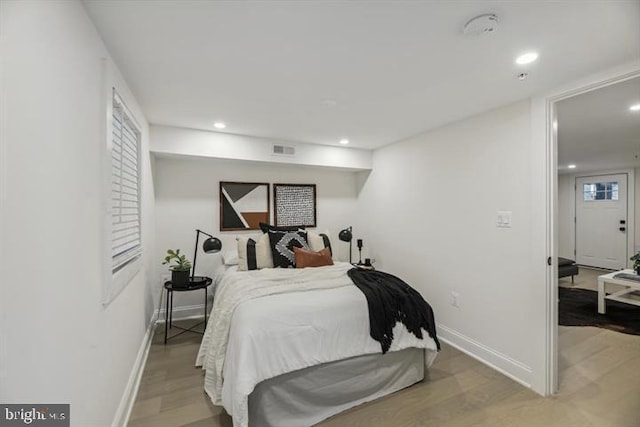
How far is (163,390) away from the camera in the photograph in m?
2.16

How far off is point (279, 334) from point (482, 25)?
204cm

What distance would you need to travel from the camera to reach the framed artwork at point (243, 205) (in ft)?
12.2

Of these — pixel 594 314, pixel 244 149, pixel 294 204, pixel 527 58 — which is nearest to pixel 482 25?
pixel 527 58

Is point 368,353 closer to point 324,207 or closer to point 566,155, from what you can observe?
point 324,207

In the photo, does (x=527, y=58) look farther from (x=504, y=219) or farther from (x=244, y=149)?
(x=244, y=149)

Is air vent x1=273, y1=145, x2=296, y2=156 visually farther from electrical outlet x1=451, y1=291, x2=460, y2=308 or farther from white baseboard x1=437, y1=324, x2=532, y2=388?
white baseboard x1=437, y1=324, x2=532, y2=388

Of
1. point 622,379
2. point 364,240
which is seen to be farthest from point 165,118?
point 622,379

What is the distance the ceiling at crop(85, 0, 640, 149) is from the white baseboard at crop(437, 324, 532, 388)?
85.3 inches

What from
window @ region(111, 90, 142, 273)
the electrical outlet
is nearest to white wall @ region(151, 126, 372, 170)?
window @ region(111, 90, 142, 273)

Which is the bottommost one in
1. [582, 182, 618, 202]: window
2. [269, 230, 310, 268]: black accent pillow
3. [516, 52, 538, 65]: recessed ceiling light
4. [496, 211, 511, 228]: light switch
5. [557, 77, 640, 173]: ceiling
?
[269, 230, 310, 268]: black accent pillow

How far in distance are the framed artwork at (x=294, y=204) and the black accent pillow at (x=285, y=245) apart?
2.16 ft

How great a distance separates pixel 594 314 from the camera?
366 cm

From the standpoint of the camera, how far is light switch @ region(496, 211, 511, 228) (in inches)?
95.2

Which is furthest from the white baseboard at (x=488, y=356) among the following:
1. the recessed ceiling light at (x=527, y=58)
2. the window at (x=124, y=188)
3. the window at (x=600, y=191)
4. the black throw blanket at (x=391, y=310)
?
the window at (x=600, y=191)
